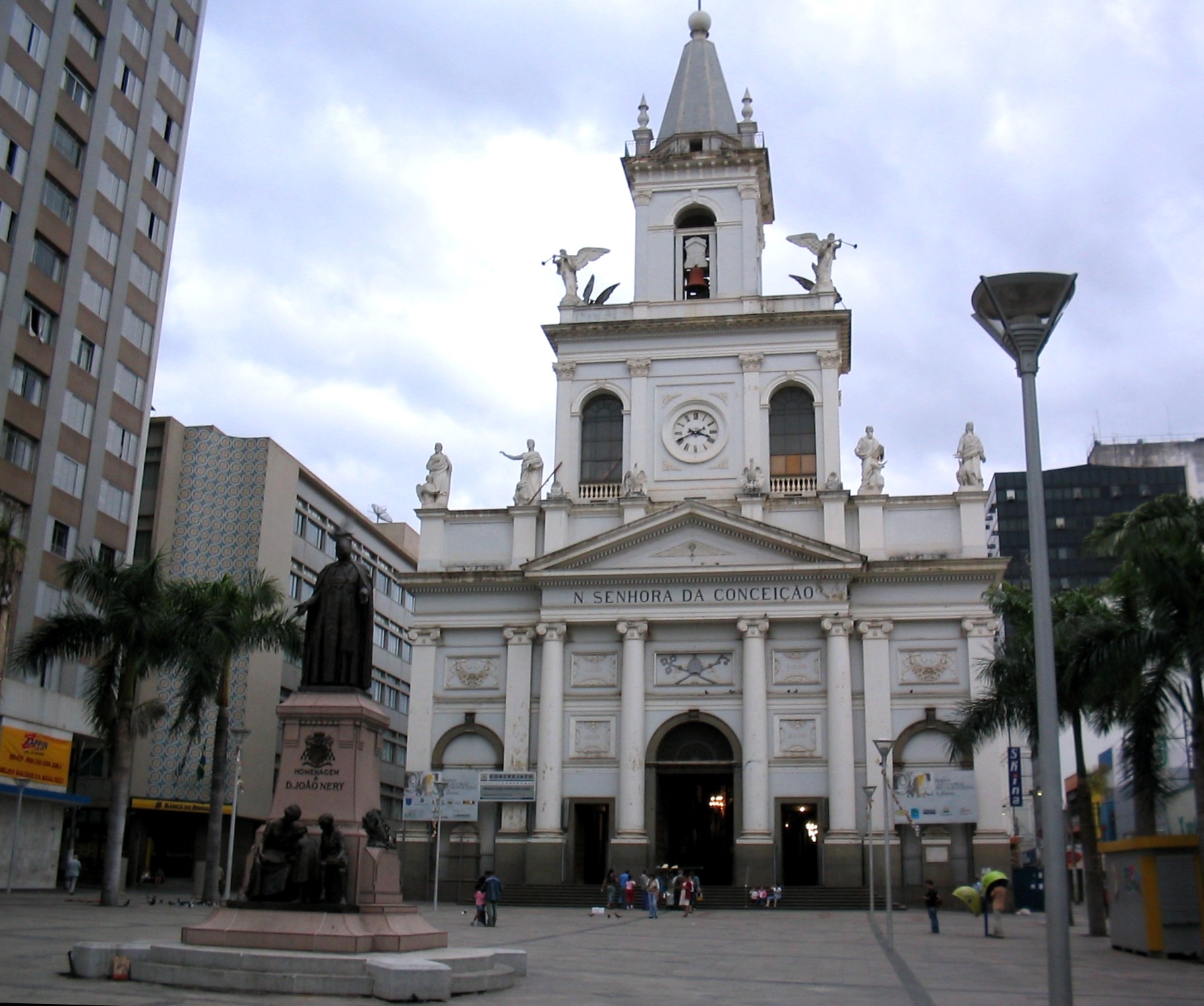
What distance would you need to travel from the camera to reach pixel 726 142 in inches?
1961

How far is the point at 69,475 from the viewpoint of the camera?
4181cm

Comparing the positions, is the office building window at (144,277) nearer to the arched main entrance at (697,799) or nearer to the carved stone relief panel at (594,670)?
the carved stone relief panel at (594,670)

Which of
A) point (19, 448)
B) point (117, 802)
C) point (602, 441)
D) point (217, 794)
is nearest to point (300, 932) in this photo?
point (117, 802)

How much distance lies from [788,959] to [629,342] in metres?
29.6

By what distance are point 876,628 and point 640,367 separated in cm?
1287

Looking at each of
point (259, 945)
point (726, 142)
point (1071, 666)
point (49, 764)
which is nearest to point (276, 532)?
point (49, 764)

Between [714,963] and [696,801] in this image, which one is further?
[696,801]

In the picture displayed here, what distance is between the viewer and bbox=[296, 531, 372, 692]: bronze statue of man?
16828 millimetres

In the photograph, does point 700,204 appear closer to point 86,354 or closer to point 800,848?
point 86,354

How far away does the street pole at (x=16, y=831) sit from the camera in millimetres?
34969

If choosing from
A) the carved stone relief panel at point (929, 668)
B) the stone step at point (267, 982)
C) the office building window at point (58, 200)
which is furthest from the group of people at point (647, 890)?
the office building window at point (58, 200)

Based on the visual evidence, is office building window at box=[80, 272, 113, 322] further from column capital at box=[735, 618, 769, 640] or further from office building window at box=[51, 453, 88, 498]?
column capital at box=[735, 618, 769, 640]

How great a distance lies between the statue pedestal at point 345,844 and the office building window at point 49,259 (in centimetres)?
2936

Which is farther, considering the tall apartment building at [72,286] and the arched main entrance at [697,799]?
the arched main entrance at [697,799]
